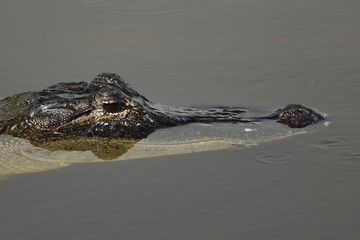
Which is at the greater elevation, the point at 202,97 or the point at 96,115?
the point at 202,97

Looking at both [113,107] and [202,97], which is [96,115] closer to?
[113,107]

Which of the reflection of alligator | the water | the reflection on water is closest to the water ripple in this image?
the water

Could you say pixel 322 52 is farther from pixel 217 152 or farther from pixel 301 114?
pixel 217 152

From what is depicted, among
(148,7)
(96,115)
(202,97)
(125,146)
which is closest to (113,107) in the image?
(96,115)

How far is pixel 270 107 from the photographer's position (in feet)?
24.2

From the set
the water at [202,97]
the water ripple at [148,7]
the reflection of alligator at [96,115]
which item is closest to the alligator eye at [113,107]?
the reflection of alligator at [96,115]

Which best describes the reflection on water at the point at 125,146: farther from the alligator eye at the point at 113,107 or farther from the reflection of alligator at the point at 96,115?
the alligator eye at the point at 113,107

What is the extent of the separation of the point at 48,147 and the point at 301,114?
2.25 meters

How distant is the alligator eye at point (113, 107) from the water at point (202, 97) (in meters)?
0.46

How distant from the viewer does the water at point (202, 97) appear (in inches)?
218

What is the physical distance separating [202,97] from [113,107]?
1399 mm

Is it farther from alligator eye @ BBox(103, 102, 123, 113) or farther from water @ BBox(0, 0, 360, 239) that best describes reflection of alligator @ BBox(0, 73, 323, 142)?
water @ BBox(0, 0, 360, 239)

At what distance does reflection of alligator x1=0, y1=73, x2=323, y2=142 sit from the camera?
262 inches

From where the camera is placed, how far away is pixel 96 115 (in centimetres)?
668
